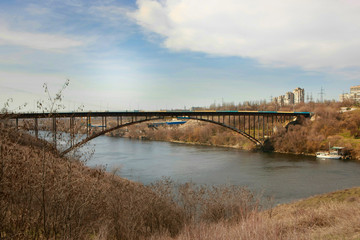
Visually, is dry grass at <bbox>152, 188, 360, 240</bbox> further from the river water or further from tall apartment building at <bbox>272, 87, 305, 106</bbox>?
tall apartment building at <bbox>272, 87, 305, 106</bbox>

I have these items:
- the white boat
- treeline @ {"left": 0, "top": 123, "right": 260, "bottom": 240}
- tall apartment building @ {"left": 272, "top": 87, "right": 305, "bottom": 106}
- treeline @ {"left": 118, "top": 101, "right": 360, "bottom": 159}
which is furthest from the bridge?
tall apartment building @ {"left": 272, "top": 87, "right": 305, "bottom": 106}

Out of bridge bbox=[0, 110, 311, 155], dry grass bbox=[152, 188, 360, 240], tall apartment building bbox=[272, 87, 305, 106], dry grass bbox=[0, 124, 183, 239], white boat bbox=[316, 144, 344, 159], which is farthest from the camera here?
tall apartment building bbox=[272, 87, 305, 106]

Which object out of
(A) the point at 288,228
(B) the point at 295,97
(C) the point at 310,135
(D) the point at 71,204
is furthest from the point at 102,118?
(B) the point at 295,97

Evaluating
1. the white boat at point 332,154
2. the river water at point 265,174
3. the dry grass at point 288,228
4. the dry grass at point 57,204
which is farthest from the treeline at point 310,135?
the dry grass at point 57,204

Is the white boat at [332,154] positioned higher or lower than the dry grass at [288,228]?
lower

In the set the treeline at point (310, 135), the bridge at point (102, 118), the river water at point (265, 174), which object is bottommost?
the river water at point (265, 174)

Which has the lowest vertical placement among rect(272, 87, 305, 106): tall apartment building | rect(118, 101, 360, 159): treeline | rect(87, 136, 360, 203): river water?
rect(87, 136, 360, 203): river water

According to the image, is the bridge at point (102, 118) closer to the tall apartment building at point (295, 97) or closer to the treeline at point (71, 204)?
the treeline at point (71, 204)

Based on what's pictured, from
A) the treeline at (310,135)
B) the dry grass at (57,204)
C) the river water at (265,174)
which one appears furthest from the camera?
the treeline at (310,135)

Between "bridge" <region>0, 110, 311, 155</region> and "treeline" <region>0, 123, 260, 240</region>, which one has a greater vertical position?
"bridge" <region>0, 110, 311, 155</region>

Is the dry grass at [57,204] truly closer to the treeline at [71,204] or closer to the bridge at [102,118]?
the treeline at [71,204]

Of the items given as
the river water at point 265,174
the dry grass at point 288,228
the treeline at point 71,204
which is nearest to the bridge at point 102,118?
the treeline at point 71,204

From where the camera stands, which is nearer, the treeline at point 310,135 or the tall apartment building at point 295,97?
the treeline at point 310,135

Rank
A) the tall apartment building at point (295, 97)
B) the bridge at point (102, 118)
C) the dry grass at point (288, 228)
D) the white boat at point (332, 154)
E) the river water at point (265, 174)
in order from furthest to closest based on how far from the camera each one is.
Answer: the tall apartment building at point (295, 97)
the white boat at point (332, 154)
the river water at point (265, 174)
the bridge at point (102, 118)
the dry grass at point (288, 228)
